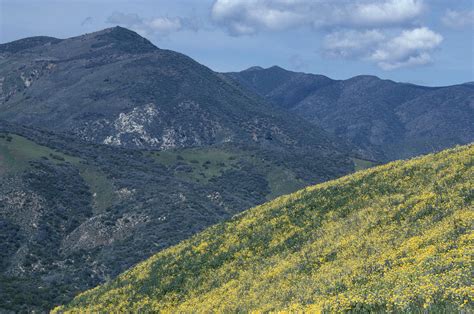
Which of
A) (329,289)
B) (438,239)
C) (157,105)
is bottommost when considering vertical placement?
(329,289)

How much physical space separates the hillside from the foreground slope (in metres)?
21.8

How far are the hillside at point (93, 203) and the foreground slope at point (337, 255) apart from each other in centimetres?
2177

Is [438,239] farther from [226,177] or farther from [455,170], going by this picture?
[226,177]

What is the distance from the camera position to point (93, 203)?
91250 millimetres

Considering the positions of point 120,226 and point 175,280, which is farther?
point 120,226

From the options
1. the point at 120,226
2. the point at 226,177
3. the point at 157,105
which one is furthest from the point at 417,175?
the point at 157,105

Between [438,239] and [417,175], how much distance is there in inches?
460

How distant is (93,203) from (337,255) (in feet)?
248

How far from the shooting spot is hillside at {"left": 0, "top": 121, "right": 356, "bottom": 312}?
64.2m

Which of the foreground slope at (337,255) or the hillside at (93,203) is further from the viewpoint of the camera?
the hillside at (93,203)

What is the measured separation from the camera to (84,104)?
194375mm

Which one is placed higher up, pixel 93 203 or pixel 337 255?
pixel 337 255

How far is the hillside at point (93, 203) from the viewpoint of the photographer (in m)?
64.2

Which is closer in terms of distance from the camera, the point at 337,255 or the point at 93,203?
the point at 337,255
